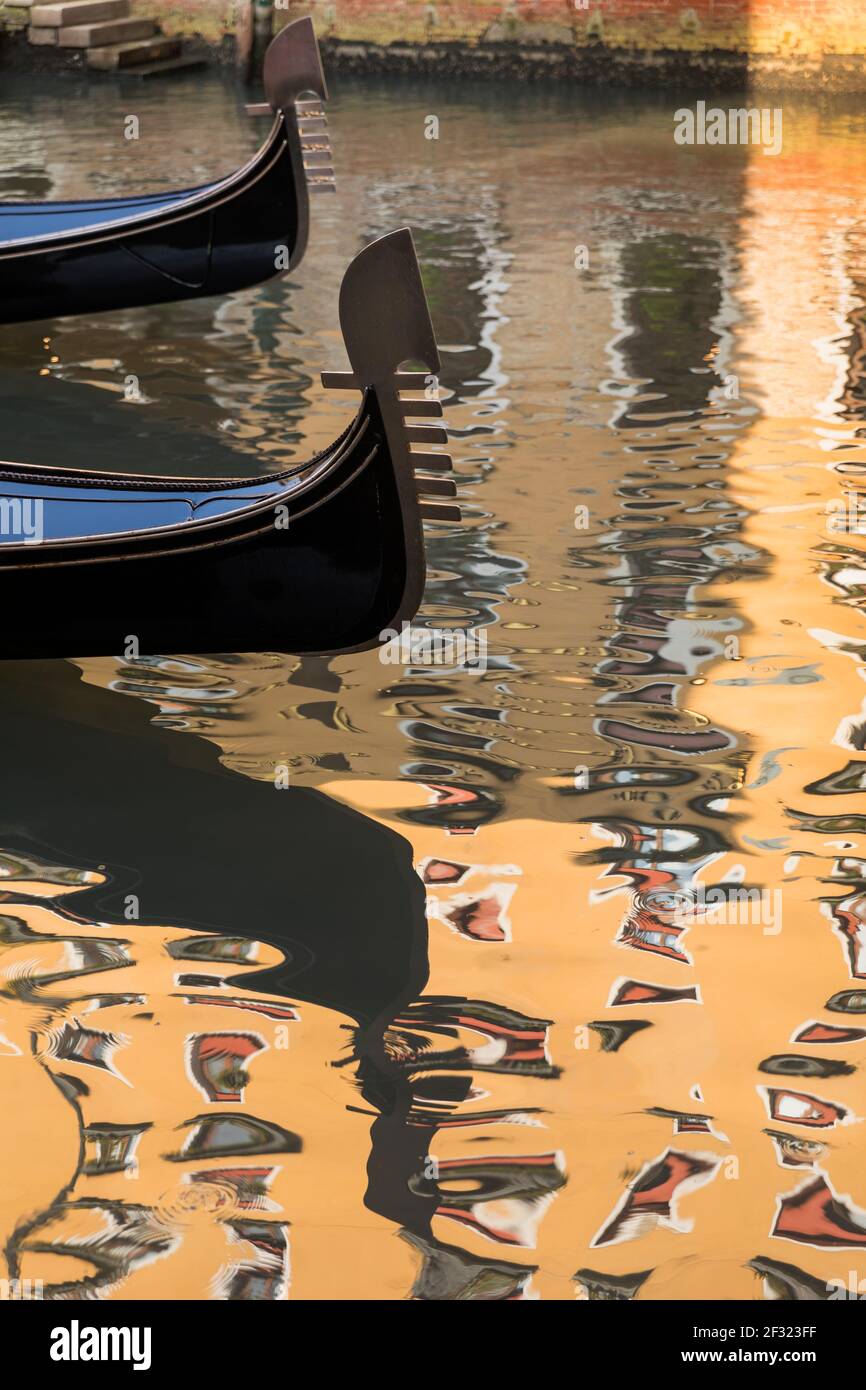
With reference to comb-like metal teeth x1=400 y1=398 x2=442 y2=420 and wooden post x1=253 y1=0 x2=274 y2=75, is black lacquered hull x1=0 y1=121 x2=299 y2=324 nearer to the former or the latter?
comb-like metal teeth x1=400 y1=398 x2=442 y2=420

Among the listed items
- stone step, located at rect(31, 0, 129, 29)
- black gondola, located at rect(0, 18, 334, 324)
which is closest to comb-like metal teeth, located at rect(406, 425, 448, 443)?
black gondola, located at rect(0, 18, 334, 324)

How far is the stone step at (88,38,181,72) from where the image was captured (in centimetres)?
938

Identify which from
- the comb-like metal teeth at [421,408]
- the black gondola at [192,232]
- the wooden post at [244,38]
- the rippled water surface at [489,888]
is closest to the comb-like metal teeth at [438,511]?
the comb-like metal teeth at [421,408]

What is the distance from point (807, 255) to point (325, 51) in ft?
16.5

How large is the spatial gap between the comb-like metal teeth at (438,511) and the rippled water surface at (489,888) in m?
0.47

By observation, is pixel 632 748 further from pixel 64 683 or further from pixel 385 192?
pixel 385 192

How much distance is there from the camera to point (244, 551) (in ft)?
8.29

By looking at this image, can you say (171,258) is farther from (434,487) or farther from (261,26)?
(261,26)

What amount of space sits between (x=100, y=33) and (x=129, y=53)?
20 cm

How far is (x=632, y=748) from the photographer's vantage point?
269 cm

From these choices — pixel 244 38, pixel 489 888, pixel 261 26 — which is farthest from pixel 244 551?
pixel 261 26
